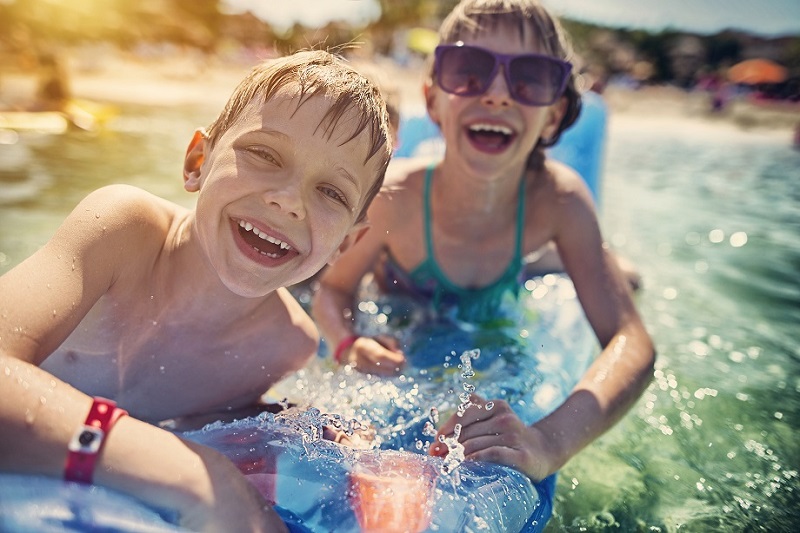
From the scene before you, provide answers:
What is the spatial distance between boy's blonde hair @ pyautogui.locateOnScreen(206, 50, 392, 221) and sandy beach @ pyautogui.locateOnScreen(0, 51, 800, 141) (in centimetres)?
1074

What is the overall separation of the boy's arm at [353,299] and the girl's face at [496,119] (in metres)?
0.34

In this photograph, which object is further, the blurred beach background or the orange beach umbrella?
the orange beach umbrella

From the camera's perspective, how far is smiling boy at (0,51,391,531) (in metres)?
1.02

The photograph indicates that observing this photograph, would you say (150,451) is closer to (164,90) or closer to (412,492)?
(412,492)

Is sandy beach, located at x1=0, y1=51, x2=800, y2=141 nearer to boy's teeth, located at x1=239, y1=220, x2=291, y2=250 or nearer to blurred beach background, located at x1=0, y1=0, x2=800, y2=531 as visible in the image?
blurred beach background, located at x1=0, y1=0, x2=800, y2=531

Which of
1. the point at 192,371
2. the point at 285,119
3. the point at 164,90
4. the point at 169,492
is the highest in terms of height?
the point at 285,119

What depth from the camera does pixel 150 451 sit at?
103cm

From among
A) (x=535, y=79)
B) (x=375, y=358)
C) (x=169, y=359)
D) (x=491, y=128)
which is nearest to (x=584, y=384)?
(x=375, y=358)

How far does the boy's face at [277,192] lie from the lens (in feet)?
4.38

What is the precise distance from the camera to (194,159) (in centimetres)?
159

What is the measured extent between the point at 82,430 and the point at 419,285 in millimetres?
1699

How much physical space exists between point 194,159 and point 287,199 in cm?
40

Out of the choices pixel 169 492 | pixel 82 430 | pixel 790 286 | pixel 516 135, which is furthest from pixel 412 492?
pixel 790 286

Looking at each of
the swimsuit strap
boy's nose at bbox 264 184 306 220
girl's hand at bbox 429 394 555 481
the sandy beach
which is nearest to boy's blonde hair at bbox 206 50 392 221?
boy's nose at bbox 264 184 306 220
